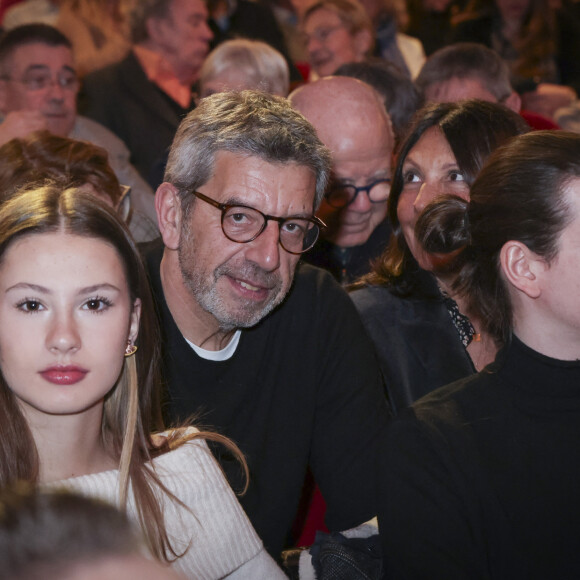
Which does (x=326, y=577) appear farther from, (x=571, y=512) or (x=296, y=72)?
(x=296, y=72)

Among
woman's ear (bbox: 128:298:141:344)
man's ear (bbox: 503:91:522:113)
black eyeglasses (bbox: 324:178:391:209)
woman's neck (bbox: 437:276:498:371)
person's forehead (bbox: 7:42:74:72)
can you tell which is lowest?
woman's neck (bbox: 437:276:498:371)

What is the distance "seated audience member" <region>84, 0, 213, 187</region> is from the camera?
4.08 meters

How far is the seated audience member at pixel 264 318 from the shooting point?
1.91 m

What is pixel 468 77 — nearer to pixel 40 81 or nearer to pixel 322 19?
pixel 322 19

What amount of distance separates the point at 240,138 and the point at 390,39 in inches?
138

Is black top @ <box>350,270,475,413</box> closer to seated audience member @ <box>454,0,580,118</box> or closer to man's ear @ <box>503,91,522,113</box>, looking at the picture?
man's ear @ <box>503,91,522,113</box>

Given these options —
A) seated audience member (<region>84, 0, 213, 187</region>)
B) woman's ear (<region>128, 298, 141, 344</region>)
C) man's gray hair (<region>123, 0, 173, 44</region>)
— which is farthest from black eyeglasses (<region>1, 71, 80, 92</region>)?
woman's ear (<region>128, 298, 141, 344</region>)

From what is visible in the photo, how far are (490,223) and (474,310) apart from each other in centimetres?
23

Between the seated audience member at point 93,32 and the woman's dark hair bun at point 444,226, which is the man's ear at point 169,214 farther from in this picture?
the seated audience member at point 93,32

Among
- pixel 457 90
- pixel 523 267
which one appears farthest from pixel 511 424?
pixel 457 90

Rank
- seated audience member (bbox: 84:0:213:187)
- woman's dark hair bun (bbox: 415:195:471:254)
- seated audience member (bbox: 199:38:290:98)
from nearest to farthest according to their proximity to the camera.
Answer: woman's dark hair bun (bbox: 415:195:471:254) < seated audience member (bbox: 199:38:290:98) < seated audience member (bbox: 84:0:213:187)

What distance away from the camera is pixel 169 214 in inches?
79.9

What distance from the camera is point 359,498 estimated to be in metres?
2.04

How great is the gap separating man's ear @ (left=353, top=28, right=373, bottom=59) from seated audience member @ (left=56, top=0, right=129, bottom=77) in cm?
117
